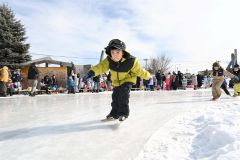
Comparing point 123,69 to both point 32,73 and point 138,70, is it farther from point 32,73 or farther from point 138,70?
point 32,73

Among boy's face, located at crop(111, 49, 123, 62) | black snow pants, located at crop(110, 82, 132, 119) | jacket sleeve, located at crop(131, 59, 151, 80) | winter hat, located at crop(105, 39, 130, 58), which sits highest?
winter hat, located at crop(105, 39, 130, 58)

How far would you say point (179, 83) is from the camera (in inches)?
1057

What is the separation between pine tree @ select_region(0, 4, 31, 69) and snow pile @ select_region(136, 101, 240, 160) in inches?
1142

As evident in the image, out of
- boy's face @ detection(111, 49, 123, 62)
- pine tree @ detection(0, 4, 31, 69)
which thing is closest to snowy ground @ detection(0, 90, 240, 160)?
boy's face @ detection(111, 49, 123, 62)

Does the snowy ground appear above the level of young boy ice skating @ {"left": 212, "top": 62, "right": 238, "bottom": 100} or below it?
below

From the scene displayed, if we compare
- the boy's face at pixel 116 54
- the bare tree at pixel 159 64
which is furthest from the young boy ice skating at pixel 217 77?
the bare tree at pixel 159 64

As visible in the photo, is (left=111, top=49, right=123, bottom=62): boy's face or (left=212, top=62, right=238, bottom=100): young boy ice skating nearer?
(left=111, top=49, right=123, bottom=62): boy's face

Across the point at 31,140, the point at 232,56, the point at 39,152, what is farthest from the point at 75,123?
the point at 232,56

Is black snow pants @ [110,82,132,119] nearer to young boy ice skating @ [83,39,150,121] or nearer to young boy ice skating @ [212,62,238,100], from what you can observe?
young boy ice skating @ [83,39,150,121]

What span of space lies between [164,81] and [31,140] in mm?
22256

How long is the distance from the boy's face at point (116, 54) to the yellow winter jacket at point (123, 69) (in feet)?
0.34

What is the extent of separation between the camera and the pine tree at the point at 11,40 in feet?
111

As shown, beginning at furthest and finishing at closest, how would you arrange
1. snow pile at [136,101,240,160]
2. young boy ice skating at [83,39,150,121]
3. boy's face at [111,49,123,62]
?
young boy ice skating at [83,39,150,121] → boy's face at [111,49,123,62] → snow pile at [136,101,240,160]

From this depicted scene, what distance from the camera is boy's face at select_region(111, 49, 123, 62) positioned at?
6.18 m
